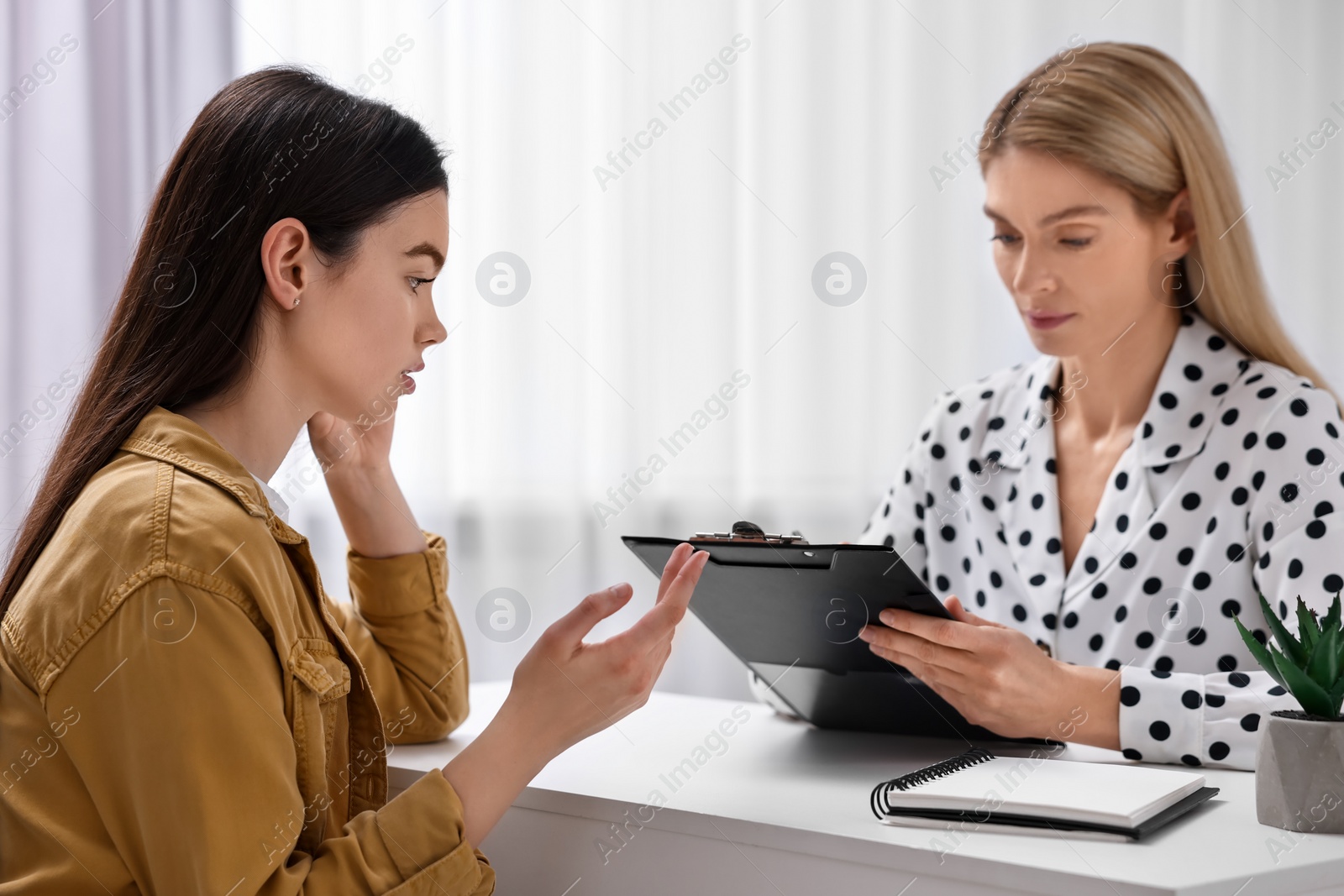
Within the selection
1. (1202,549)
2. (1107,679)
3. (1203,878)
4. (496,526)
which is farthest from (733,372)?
(1203,878)

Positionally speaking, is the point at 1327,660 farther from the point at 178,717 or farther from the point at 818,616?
the point at 178,717

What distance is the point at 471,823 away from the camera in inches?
32.5

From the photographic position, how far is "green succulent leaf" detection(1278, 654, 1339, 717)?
83 centimetres

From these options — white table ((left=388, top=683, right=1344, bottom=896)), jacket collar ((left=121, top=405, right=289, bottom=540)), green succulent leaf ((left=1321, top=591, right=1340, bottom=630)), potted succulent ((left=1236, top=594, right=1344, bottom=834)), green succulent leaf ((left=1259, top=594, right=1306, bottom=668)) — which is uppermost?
jacket collar ((left=121, top=405, right=289, bottom=540))

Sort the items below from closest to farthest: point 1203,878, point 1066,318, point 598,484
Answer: point 1203,878 → point 1066,318 → point 598,484

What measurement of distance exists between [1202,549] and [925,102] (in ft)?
3.66

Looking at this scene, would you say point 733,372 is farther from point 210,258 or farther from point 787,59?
point 210,258

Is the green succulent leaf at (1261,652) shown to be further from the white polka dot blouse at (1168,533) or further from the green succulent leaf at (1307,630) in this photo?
the white polka dot blouse at (1168,533)

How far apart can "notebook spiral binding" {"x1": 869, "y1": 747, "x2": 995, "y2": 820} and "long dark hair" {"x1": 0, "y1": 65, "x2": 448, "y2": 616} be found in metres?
0.62

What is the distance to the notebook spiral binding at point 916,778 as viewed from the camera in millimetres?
843

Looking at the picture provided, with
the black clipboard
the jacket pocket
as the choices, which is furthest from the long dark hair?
the black clipboard

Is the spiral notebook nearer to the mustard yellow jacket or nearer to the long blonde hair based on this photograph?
the mustard yellow jacket

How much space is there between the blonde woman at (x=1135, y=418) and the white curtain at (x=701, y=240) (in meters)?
0.57

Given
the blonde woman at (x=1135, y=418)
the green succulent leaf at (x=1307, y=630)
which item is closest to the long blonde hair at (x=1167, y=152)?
the blonde woman at (x=1135, y=418)
